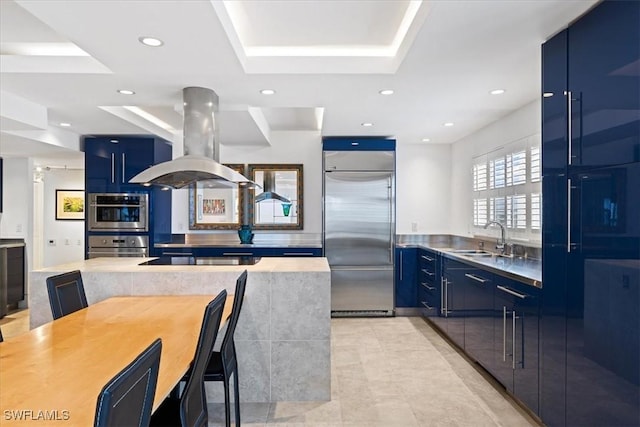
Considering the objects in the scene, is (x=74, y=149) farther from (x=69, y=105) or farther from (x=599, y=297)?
(x=599, y=297)

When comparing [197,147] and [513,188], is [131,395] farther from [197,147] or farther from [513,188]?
[513,188]

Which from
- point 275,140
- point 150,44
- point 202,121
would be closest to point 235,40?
point 150,44

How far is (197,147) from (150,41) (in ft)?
3.23

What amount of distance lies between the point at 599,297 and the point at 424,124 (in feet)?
9.52

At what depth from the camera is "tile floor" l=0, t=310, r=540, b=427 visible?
2574mm

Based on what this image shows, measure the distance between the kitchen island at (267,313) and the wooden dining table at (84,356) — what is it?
1.05 feet

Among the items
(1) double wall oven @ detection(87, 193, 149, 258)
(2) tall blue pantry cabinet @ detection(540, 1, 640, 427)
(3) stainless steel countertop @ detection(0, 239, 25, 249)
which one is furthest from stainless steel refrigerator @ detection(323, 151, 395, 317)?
(3) stainless steel countertop @ detection(0, 239, 25, 249)

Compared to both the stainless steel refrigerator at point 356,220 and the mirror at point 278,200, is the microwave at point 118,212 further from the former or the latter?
the stainless steel refrigerator at point 356,220

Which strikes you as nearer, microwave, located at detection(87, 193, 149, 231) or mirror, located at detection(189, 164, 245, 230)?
microwave, located at detection(87, 193, 149, 231)

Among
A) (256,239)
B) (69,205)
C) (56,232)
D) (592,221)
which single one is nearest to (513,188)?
(592,221)

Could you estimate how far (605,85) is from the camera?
1864 mm

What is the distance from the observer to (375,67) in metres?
2.82

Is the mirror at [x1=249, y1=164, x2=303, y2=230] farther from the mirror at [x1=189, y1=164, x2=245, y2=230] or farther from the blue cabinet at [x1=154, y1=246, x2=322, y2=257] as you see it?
the blue cabinet at [x1=154, y1=246, x2=322, y2=257]

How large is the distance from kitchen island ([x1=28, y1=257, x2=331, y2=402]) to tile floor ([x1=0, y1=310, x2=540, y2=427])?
15 cm
